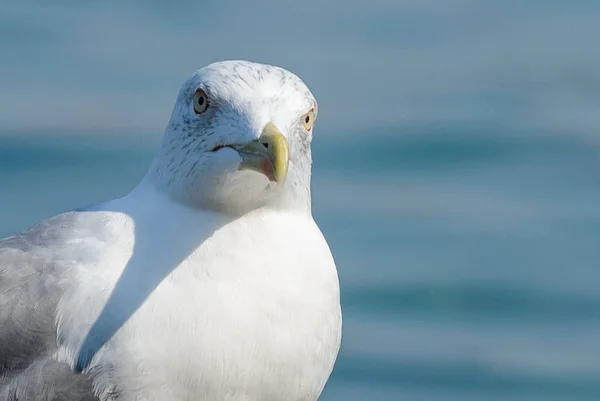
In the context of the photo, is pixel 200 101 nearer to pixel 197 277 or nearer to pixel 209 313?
pixel 197 277

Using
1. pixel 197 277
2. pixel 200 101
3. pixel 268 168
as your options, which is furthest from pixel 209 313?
pixel 200 101

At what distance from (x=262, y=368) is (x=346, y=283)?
431 cm

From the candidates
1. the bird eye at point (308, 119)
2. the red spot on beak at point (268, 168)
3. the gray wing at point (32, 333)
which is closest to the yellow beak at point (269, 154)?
the red spot on beak at point (268, 168)

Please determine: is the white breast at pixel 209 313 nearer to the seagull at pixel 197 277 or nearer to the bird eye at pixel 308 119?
the seagull at pixel 197 277

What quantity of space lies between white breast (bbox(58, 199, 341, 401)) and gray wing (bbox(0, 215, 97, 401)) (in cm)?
4

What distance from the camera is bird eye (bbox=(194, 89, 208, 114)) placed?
14.1ft

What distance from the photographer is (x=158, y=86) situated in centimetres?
927

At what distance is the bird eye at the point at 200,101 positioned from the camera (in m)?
4.29

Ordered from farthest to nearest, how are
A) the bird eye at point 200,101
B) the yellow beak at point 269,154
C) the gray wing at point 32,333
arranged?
the bird eye at point 200,101
the gray wing at point 32,333
the yellow beak at point 269,154

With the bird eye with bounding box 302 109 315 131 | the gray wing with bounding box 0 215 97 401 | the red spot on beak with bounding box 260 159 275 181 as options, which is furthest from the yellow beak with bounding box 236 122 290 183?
the gray wing with bounding box 0 215 97 401

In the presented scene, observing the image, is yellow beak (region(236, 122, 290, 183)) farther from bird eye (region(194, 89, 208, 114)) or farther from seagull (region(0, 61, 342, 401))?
bird eye (region(194, 89, 208, 114))

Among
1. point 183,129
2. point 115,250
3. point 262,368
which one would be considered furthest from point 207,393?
point 183,129

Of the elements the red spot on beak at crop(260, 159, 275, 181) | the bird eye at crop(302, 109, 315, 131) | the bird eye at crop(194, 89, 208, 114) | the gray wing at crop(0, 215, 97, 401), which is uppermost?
the bird eye at crop(302, 109, 315, 131)

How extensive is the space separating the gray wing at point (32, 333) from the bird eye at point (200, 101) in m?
0.51
